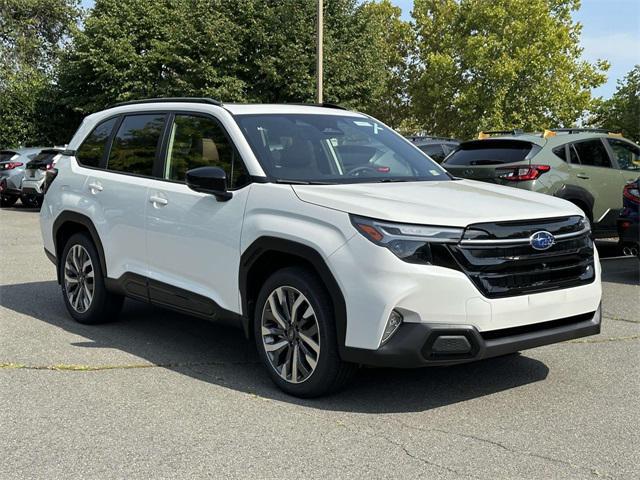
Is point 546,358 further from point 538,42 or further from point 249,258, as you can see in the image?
point 538,42

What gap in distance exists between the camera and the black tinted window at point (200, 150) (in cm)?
509

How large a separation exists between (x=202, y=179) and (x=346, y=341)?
4.88 ft

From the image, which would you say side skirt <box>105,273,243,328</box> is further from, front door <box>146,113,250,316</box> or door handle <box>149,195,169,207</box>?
door handle <box>149,195,169,207</box>

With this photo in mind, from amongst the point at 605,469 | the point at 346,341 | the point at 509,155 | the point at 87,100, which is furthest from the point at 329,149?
Result: the point at 87,100

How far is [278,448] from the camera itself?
3812 millimetres

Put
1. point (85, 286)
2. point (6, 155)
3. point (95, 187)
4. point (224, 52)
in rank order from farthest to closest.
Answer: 1. point (224, 52)
2. point (6, 155)
3. point (85, 286)
4. point (95, 187)

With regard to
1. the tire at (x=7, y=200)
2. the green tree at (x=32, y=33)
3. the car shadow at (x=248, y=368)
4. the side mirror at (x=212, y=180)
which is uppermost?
the green tree at (x=32, y=33)

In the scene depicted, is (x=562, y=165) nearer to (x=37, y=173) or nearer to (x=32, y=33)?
(x=37, y=173)

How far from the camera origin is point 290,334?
15.2 ft

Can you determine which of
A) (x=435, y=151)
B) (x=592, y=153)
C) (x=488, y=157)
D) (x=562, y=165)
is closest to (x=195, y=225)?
(x=488, y=157)

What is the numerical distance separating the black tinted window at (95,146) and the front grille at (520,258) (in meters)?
3.64

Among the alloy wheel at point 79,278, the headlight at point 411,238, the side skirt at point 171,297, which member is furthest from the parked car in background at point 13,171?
the headlight at point 411,238

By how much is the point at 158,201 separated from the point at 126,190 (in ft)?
1.68

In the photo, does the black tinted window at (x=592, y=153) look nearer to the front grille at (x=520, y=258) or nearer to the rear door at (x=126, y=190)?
the front grille at (x=520, y=258)
